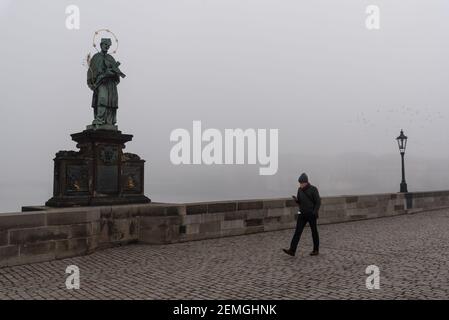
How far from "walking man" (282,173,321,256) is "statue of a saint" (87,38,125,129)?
6.16 meters

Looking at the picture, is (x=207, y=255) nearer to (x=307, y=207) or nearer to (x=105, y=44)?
(x=307, y=207)

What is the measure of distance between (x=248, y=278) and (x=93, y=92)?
842 centimetres

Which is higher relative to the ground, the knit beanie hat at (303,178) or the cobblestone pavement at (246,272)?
the knit beanie hat at (303,178)

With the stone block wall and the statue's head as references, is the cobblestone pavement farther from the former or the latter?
the statue's head

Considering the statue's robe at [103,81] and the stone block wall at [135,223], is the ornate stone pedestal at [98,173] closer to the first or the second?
the statue's robe at [103,81]

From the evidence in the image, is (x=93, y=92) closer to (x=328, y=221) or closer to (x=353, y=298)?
(x=328, y=221)

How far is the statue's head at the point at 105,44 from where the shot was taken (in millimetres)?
12297

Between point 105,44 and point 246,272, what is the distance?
858cm

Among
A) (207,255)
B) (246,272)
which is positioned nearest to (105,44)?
(207,255)

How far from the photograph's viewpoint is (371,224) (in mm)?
14375

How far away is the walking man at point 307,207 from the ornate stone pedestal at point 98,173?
5572mm

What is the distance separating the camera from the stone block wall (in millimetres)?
7583

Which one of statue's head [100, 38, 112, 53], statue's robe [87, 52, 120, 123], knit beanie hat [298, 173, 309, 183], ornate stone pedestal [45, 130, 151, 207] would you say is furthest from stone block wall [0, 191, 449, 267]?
statue's head [100, 38, 112, 53]

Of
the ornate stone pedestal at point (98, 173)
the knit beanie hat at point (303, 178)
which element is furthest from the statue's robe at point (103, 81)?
the knit beanie hat at point (303, 178)
